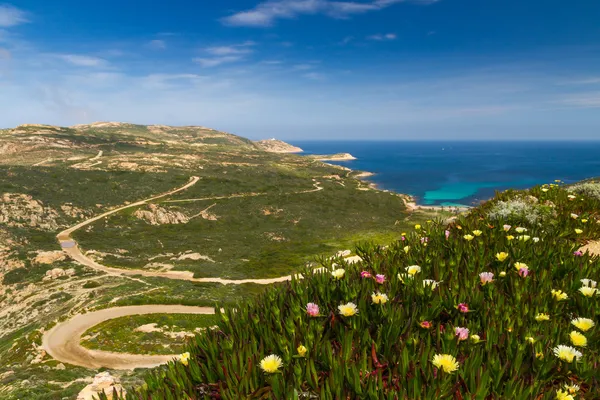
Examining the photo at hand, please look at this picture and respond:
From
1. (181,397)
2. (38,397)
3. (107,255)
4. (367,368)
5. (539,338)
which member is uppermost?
(539,338)

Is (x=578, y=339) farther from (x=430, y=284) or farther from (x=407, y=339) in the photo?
(x=407, y=339)

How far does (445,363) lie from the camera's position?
2668 mm

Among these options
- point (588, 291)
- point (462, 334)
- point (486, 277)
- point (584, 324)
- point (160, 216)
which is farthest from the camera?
point (160, 216)

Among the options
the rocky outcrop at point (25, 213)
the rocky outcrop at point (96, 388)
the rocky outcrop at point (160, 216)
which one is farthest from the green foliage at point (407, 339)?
the rocky outcrop at point (160, 216)

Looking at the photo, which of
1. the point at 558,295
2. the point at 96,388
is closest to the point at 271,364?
the point at 558,295

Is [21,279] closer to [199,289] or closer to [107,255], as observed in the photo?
[107,255]

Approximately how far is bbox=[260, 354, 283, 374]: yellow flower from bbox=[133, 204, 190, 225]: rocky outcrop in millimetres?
75738

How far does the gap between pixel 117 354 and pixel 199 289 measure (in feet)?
45.9

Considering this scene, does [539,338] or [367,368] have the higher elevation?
[539,338]

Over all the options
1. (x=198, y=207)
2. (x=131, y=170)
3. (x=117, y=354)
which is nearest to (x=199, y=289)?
(x=117, y=354)

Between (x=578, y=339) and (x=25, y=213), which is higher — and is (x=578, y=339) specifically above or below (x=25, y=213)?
above

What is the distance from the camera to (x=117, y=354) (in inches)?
770

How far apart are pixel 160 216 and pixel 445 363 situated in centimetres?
7911

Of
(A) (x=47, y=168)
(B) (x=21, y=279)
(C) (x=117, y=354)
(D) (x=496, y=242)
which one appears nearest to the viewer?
(D) (x=496, y=242)
